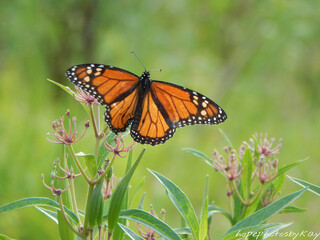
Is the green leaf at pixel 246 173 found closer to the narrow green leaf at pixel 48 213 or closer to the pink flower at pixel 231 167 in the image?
the pink flower at pixel 231 167

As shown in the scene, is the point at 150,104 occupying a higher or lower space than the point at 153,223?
higher

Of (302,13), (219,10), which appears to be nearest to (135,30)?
(219,10)

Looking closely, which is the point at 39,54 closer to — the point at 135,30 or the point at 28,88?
the point at 28,88

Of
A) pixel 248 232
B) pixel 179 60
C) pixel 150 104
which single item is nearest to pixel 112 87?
pixel 150 104

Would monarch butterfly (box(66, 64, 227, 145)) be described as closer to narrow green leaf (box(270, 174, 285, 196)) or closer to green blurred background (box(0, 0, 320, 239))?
narrow green leaf (box(270, 174, 285, 196))

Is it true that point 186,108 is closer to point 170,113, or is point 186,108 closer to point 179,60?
point 170,113

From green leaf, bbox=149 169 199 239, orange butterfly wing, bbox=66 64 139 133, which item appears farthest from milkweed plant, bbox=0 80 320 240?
orange butterfly wing, bbox=66 64 139 133
